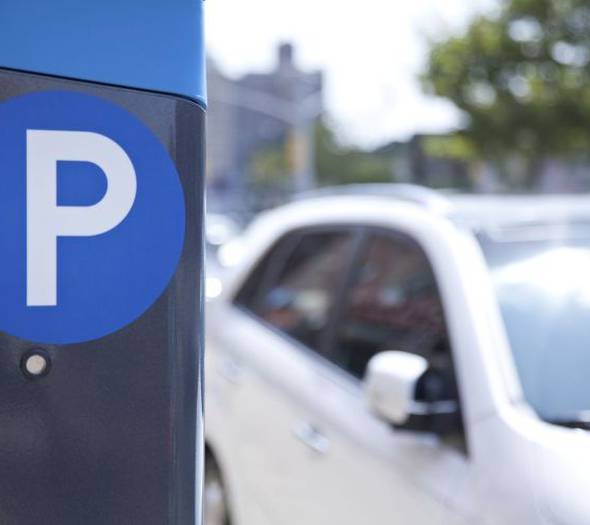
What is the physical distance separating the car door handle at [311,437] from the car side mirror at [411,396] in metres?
0.32

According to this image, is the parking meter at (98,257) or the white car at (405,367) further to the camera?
the white car at (405,367)

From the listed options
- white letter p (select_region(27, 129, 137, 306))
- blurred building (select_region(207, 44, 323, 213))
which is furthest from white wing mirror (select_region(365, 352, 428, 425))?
blurred building (select_region(207, 44, 323, 213))

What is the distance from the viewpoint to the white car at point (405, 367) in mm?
2250

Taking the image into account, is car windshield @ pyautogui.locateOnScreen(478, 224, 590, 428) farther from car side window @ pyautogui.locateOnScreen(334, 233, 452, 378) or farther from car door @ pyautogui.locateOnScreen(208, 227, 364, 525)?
car door @ pyautogui.locateOnScreen(208, 227, 364, 525)

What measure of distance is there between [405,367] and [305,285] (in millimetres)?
1362

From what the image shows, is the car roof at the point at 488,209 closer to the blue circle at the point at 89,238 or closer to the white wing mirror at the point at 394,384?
the white wing mirror at the point at 394,384

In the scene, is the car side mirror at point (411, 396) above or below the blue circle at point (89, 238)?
below

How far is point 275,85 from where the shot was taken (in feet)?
293

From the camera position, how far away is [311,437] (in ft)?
9.39

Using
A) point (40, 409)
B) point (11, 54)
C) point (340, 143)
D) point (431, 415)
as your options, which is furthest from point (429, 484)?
point (340, 143)

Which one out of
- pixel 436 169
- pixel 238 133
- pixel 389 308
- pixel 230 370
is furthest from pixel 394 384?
pixel 238 133

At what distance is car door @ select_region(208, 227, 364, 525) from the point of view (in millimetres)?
2975

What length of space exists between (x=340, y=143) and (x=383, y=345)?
68.0 metres

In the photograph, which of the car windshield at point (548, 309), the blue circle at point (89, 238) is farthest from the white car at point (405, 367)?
the blue circle at point (89, 238)
